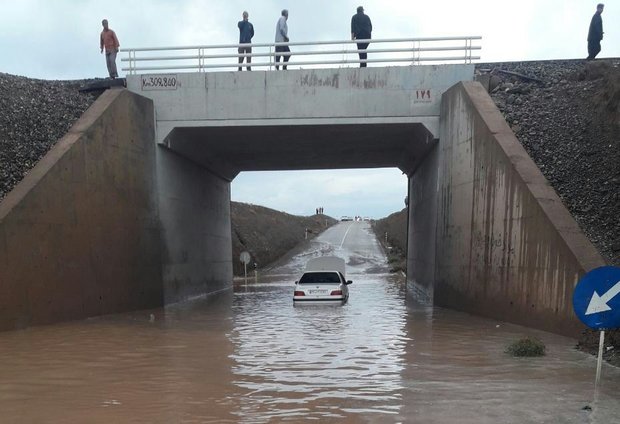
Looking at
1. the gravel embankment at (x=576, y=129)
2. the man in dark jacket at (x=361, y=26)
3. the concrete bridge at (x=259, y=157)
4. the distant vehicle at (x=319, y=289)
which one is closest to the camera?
the concrete bridge at (x=259, y=157)

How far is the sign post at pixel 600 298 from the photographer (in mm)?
5836

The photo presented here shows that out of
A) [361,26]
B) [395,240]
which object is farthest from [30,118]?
[395,240]

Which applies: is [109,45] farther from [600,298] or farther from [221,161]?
[600,298]

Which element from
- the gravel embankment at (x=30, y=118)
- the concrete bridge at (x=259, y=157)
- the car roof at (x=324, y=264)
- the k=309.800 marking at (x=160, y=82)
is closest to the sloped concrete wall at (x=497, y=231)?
the concrete bridge at (x=259, y=157)

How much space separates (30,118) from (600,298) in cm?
1710

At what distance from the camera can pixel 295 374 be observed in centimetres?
777

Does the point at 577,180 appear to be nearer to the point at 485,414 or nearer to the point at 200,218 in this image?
the point at 485,414

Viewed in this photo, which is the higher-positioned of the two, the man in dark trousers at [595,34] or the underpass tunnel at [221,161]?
the man in dark trousers at [595,34]

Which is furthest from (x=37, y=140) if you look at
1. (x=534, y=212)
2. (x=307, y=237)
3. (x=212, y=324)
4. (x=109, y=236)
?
(x=307, y=237)

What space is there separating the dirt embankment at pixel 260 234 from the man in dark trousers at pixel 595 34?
2885 cm

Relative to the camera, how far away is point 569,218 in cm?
1080

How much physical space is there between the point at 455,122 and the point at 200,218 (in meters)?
12.6

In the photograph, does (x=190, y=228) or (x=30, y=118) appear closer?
(x=30, y=118)

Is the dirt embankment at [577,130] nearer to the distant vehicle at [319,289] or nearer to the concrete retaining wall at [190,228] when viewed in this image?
the distant vehicle at [319,289]
